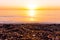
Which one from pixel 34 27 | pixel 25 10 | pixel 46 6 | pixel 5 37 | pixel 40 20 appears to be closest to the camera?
pixel 5 37

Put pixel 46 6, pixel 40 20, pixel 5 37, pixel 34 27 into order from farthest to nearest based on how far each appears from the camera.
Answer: pixel 46 6 → pixel 40 20 → pixel 34 27 → pixel 5 37

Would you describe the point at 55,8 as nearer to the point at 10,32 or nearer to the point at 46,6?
the point at 46,6

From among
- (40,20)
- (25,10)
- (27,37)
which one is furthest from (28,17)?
(27,37)

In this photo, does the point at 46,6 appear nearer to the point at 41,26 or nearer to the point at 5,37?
the point at 41,26

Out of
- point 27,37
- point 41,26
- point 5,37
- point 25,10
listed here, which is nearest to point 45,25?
point 41,26

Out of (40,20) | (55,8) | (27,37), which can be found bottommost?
(27,37)

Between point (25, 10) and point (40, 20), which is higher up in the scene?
point (25, 10)

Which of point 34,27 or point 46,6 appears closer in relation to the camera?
point 34,27

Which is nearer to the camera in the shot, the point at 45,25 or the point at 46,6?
the point at 45,25

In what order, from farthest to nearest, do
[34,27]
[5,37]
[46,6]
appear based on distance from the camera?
[46,6] → [34,27] → [5,37]
